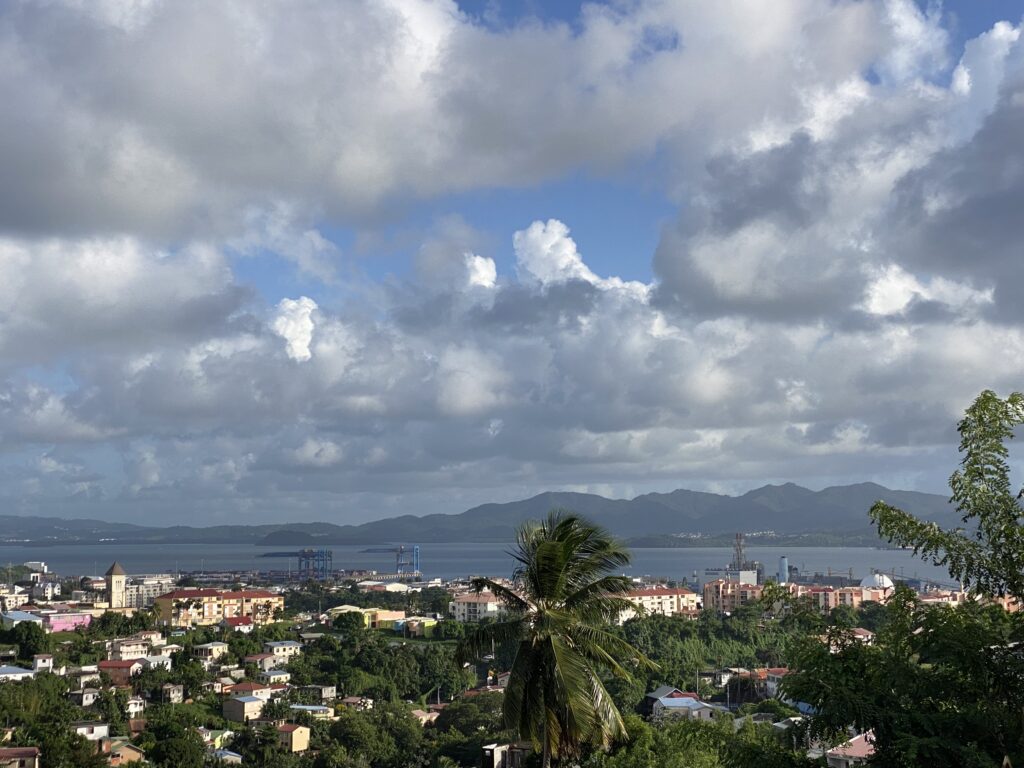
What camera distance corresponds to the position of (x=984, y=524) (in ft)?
18.1

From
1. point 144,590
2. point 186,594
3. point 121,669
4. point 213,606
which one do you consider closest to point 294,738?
point 121,669

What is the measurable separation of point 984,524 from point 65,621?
77.9m

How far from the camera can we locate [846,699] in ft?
17.5

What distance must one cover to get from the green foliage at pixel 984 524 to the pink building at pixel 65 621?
240 feet


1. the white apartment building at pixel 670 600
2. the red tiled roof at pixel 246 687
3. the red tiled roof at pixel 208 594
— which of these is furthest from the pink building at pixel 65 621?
the white apartment building at pixel 670 600

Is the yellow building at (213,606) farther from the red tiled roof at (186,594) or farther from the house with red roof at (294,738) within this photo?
the house with red roof at (294,738)

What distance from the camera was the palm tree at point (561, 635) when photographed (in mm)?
8094

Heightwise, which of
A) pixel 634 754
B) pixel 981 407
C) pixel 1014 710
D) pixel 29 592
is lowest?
pixel 29 592

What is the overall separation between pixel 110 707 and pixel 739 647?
125 ft

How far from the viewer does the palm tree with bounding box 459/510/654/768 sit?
8094mm

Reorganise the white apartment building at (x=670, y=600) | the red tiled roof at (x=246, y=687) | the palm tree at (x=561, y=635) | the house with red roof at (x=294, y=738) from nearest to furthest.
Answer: the palm tree at (x=561, y=635) < the house with red roof at (x=294, y=738) < the red tiled roof at (x=246, y=687) < the white apartment building at (x=670, y=600)

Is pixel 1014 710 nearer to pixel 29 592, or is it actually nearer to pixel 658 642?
pixel 658 642

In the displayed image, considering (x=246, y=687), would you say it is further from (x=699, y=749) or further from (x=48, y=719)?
(x=699, y=749)

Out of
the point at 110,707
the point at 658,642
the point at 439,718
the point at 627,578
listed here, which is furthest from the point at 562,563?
the point at 658,642
